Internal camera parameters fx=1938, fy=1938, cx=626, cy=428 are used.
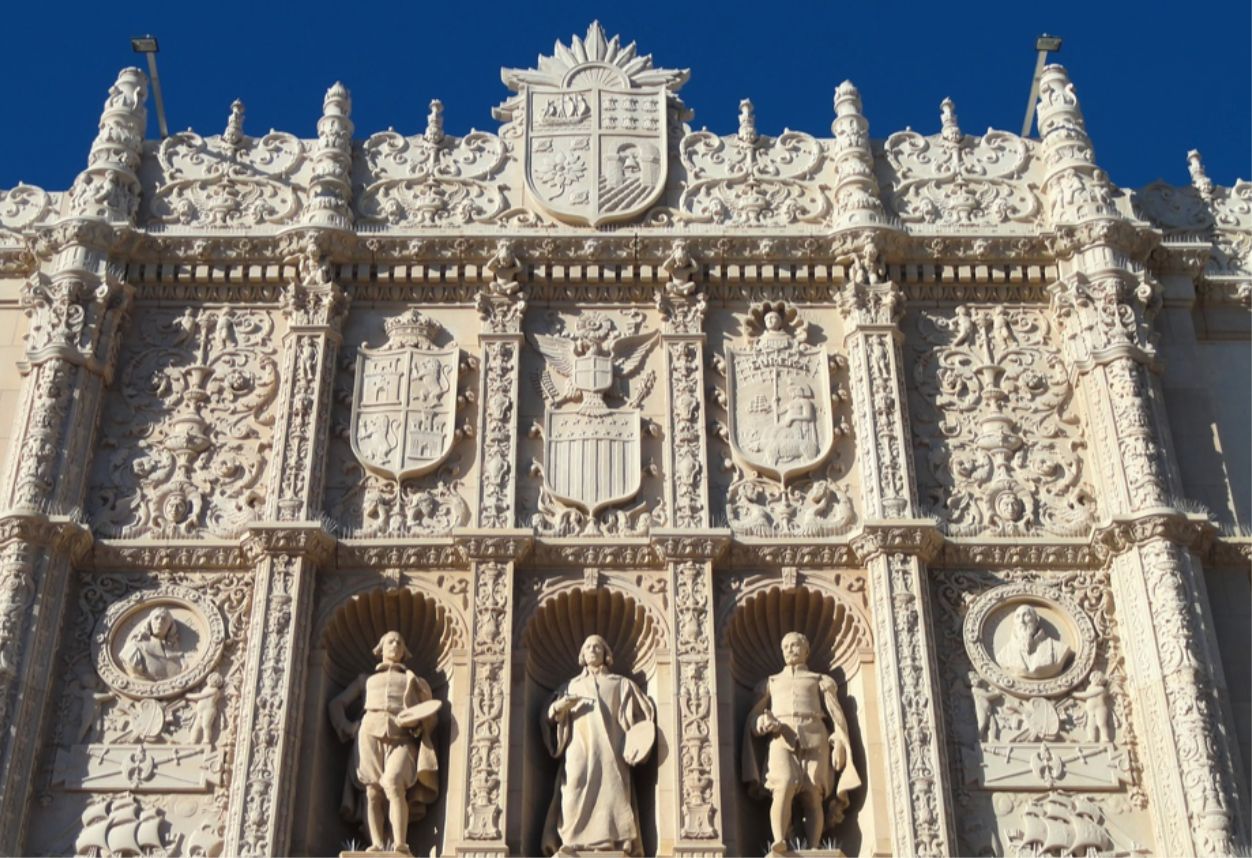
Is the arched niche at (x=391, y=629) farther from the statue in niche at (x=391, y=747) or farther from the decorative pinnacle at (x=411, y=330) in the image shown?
the decorative pinnacle at (x=411, y=330)

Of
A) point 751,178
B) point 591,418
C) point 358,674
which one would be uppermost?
point 751,178

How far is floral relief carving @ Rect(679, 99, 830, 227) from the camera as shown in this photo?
16891mm

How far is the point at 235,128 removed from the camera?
17.5m

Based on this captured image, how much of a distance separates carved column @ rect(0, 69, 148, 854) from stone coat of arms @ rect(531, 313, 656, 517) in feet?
12.0

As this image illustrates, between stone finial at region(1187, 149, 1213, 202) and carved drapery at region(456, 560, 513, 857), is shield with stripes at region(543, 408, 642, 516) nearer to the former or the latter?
carved drapery at region(456, 560, 513, 857)

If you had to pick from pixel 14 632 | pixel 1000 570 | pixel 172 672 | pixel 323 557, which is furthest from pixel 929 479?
pixel 14 632

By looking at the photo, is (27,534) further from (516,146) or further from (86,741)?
(516,146)

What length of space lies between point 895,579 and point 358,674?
4179 millimetres

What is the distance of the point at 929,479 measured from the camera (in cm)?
1546

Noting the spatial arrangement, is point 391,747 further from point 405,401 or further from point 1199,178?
point 1199,178

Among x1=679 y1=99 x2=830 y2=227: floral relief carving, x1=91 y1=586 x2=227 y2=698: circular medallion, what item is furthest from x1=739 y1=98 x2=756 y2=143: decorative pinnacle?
x1=91 y1=586 x2=227 y2=698: circular medallion

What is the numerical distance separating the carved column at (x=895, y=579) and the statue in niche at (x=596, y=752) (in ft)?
5.94

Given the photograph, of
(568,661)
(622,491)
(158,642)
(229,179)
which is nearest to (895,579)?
(622,491)

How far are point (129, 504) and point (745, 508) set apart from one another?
4857mm
